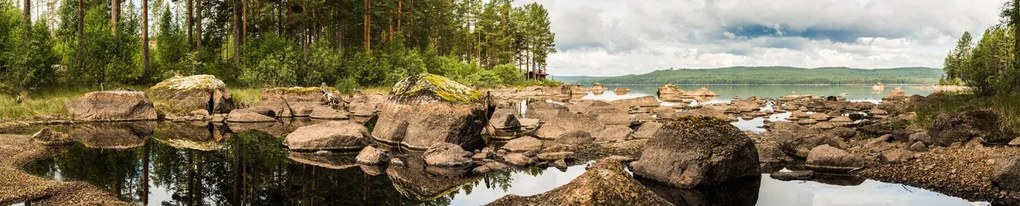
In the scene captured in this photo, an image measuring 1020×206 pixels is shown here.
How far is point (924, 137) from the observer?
18.5 m

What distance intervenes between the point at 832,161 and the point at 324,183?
1156cm

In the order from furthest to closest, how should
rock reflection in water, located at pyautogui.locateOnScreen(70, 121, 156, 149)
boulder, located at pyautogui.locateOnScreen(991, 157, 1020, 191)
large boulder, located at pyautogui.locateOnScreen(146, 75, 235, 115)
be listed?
large boulder, located at pyautogui.locateOnScreen(146, 75, 235, 115) → rock reflection in water, located at pyautogui.locateOnScreen(70, 121, 156, 149) → boulder, located at pyautogui.locateOnScreen(991, 157, 1020, 191)

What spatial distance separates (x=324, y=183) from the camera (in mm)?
13500

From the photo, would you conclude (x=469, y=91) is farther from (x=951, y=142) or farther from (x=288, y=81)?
(x=288, y=81)

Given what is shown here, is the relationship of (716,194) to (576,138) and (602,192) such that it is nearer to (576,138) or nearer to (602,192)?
(602,192)

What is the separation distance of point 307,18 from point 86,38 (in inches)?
688

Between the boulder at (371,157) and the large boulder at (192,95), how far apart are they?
19137mm

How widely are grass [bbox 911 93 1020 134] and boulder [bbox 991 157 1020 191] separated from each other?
7.55 meters

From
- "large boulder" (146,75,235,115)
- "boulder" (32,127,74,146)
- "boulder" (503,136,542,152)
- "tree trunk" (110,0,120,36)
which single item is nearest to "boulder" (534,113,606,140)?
"boulder" (503,136,542,152)

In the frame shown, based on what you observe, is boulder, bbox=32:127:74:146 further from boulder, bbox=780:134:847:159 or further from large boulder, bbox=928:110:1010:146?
large boulder, bbox=928:110:1010:146

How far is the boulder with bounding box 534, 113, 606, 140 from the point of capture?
23.1 metres

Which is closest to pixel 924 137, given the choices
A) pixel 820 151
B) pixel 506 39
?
pixel 820 151

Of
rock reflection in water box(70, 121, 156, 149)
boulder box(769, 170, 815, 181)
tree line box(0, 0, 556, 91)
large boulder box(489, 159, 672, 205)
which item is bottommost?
boulder box(769, 170, 815, 181)

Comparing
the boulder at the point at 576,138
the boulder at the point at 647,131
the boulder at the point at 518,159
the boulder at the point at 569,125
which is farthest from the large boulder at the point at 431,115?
the boulder at the point at 647,131
